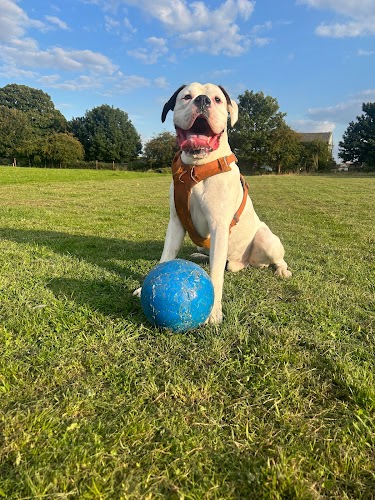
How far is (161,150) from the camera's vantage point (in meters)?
55.5

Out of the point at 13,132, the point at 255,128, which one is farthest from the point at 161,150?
the point at 13,132

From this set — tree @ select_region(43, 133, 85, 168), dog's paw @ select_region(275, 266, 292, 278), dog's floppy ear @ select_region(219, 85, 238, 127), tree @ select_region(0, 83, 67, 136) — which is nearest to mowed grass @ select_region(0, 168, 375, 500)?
dog's paw @ select_region(275, 266, 292, 278)

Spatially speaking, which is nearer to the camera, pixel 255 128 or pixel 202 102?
pixel 202 102

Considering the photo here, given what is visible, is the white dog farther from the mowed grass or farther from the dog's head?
the mowed grass

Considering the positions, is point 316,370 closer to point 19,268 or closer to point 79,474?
point 79,474

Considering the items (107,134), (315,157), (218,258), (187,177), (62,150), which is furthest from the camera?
(107,134)

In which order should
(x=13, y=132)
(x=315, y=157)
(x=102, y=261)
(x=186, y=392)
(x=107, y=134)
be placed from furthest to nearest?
(x=107, y=134) < (x=13, y=132) < (x=315, y=157) < (x=102, y=261) < (x=186, y=392)

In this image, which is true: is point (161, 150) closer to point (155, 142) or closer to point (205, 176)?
point (155, 142)

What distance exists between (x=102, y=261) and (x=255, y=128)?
176 ft

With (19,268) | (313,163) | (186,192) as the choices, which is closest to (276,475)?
(186,192)

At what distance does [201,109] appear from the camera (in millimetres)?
2963

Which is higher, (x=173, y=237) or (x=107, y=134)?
(x=107, y=134)

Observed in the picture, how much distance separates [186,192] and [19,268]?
221 centimetres

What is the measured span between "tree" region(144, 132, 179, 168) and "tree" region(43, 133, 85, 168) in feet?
38.4
